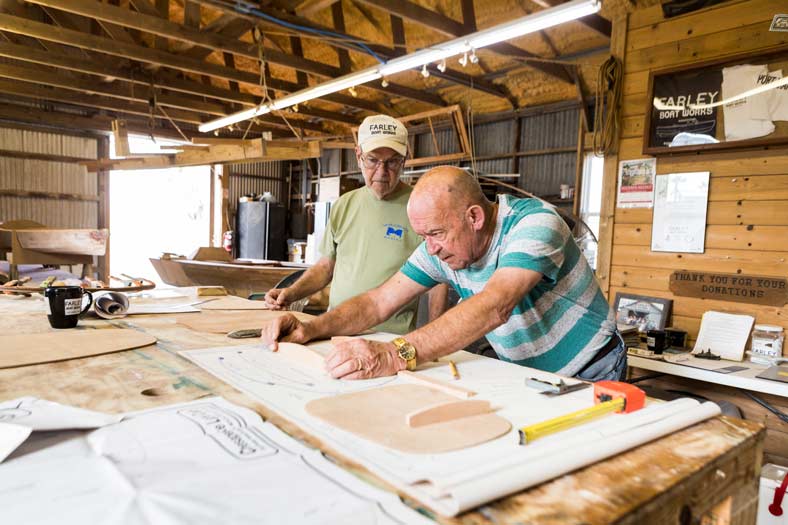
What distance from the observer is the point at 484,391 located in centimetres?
101

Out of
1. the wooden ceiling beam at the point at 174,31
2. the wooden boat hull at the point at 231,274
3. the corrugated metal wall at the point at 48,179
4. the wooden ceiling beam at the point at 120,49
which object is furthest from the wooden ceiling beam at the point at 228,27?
the corrugated metal wall at the point at 48,179

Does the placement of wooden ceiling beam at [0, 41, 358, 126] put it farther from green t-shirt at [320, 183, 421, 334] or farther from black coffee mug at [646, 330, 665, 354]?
black coffee mug at [646, 330, 665, 354]

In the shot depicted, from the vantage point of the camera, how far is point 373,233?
2.32 m

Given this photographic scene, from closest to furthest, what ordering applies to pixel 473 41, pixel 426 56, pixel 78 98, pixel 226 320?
pixel 226 320, pixel 473 41, pixel 426 56, pixel 78 98

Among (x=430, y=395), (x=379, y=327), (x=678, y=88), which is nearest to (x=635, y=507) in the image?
(x=430, y=395)

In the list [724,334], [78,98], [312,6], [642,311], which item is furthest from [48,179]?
[724,334]

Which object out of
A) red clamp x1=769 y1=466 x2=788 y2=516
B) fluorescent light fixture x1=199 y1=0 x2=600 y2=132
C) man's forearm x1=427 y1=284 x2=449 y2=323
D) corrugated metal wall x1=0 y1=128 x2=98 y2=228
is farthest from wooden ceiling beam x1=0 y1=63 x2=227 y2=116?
red clamp x1=769 y1=466 x2=788 y2=516

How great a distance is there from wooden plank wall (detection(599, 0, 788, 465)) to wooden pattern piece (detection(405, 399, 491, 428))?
2492 millimetres

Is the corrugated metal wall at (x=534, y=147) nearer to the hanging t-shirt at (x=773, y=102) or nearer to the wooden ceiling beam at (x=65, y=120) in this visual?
the hanging t-shirt at (x=773, y=102)

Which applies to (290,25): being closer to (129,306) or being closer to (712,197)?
(129,306)

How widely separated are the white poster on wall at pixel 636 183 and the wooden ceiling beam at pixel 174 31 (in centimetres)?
412

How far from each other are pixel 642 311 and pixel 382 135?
207cm

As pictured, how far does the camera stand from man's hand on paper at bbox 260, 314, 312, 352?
4.54 ft

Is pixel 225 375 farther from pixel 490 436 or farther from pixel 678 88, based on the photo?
pixel 678 88
